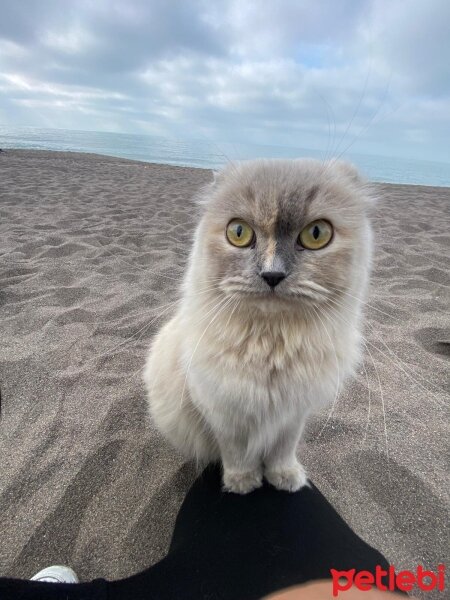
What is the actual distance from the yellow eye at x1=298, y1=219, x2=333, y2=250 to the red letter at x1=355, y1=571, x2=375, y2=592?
0.87 meters

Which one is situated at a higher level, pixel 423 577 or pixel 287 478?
pixel 287 478

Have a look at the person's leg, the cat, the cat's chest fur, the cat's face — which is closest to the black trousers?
the person's leg

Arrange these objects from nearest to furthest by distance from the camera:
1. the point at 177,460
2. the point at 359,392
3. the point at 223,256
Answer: the point at 223,256, the point at 177,460, the point at 359,392

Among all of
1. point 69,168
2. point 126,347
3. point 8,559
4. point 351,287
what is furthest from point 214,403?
point 69,168

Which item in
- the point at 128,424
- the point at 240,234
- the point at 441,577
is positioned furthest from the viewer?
the point at 128,424

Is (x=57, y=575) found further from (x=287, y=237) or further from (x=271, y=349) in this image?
(x=287, y=237)

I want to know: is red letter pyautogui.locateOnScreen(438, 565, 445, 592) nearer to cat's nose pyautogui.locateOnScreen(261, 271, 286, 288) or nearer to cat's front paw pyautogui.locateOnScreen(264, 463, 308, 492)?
cat's front paw pyautogui.locateOnScreen(264, 463, 308, 492)

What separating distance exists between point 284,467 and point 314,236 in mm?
882

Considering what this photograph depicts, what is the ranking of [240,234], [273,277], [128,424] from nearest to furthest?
[273,277], [240,234], [128,424]

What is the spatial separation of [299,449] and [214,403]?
0.71m

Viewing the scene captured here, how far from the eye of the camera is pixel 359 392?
1.92m

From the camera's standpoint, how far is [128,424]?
5.58 ft

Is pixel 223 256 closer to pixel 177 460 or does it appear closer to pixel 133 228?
pixel 177 460

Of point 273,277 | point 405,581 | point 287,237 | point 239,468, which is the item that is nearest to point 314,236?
point 287,237
